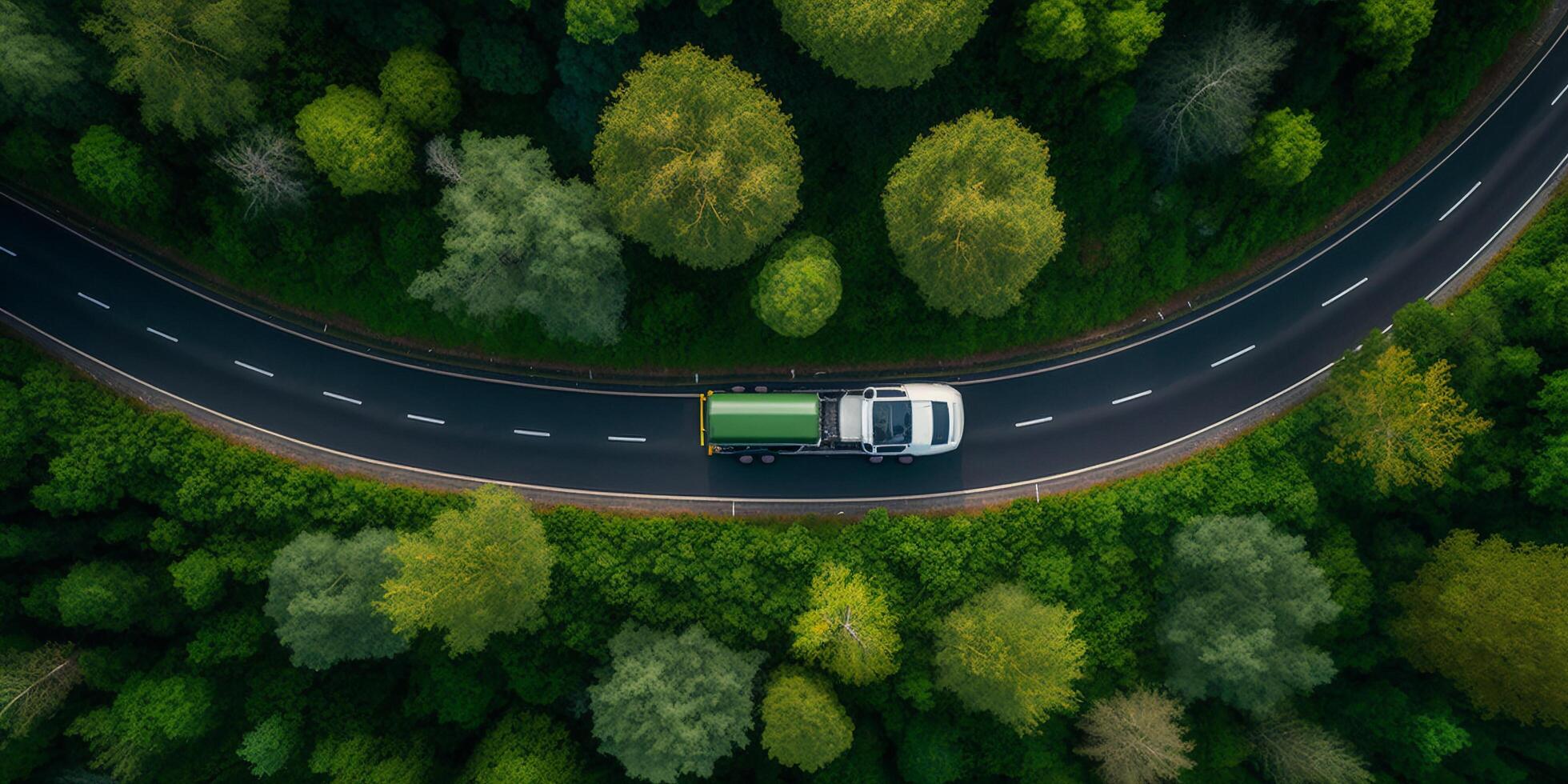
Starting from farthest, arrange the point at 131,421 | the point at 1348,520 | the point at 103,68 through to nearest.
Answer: the point at 1348,520 < the point at 131,421 < the point at 103,68

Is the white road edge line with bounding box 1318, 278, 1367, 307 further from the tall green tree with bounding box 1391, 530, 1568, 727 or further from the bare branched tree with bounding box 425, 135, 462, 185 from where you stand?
the bare branched tree with bounding box 425, 135, 462, 185

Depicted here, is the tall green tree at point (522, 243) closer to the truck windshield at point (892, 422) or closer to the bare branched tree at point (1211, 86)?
the truck windshield at point (892, 422)

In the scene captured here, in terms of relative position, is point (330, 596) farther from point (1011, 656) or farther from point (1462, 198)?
point (1462, 198)

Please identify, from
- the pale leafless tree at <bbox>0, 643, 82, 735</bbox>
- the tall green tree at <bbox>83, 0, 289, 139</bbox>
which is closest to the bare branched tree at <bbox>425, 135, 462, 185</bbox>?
the tall green tree at <bbox>83, 0, 289, 139</bbox>

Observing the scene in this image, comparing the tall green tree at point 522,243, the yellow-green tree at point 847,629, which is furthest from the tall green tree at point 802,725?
the tall green tree at point 522,243

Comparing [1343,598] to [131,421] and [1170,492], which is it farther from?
[131,421]

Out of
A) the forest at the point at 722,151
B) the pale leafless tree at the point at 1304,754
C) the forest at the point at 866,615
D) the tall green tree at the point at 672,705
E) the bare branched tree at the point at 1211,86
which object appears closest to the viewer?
the forest at the point at 722,151

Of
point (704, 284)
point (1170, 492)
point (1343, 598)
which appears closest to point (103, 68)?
point (704, 284)
